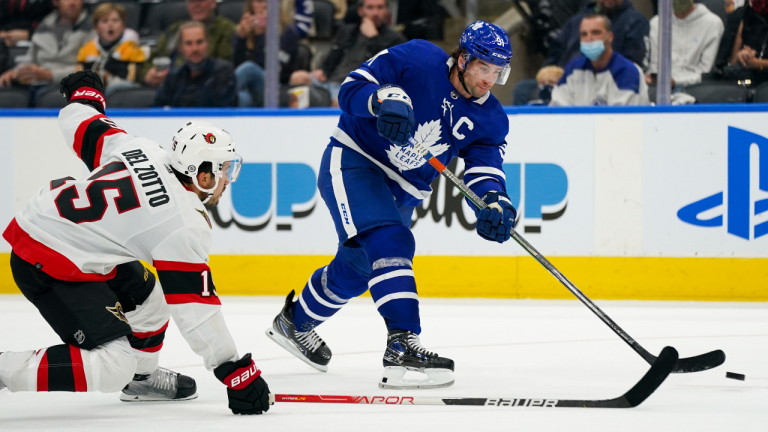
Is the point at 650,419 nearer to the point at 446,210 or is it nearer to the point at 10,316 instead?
the point at 446,210

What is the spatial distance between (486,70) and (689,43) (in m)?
2.54

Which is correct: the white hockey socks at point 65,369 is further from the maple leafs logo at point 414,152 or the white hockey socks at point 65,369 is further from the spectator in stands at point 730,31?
the spectator in stands at point 730,31

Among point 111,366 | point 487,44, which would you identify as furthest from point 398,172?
point 111,366

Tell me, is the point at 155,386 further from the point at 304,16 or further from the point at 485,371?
the point at 304,16

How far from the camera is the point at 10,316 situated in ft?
14.8

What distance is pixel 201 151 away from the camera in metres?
2.34

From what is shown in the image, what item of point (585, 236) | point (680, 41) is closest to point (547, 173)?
point (585, 236)

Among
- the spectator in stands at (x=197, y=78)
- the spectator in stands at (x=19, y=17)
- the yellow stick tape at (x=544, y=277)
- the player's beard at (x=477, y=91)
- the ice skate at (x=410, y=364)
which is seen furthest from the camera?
the spectator in stands at (x=19, y=17)

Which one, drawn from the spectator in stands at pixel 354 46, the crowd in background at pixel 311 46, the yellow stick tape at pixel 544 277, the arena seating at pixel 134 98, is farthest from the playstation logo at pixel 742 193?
the arena seating at pixel 134 98

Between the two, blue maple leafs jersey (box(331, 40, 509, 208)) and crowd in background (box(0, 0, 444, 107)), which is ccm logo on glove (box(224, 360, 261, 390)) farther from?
crowd in background (box(0, 0, 444, 107))

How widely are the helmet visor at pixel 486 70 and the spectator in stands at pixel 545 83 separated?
7.43 feet

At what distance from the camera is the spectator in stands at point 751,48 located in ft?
16.3

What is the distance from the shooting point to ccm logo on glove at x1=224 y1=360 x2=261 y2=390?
2.30 m

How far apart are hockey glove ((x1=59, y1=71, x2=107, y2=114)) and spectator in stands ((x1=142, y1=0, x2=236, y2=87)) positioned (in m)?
2.67
